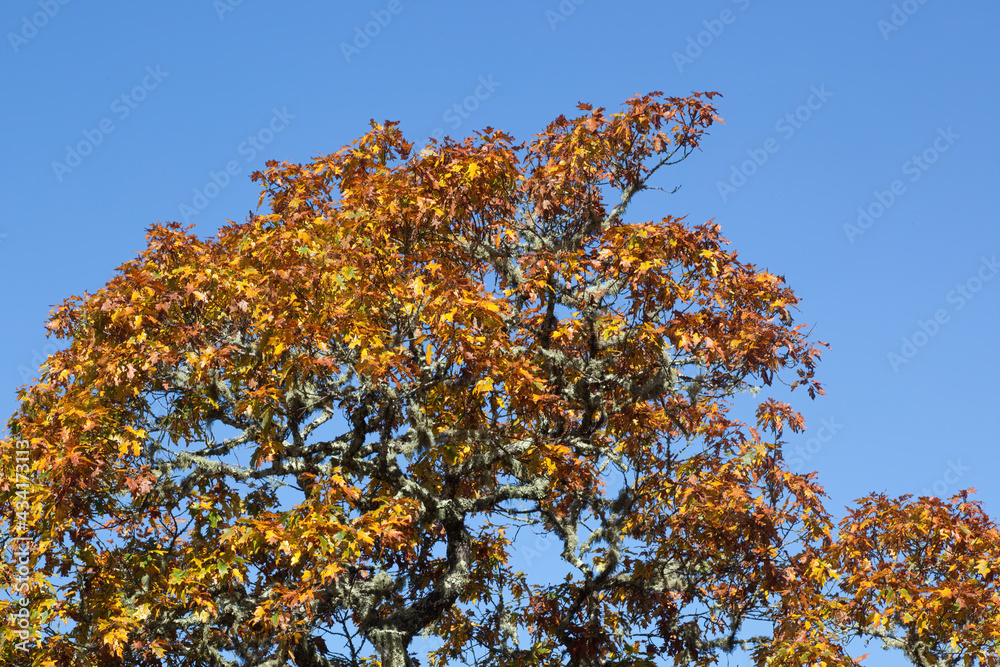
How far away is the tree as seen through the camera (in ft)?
30.9

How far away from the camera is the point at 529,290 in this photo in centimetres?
1000

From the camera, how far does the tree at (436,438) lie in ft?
30.9

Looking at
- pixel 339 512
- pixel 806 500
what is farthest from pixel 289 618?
pixel 806 500

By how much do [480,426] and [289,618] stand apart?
269 centimetres

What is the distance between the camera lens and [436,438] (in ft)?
33.7

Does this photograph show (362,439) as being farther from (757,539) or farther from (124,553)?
(757,539)
